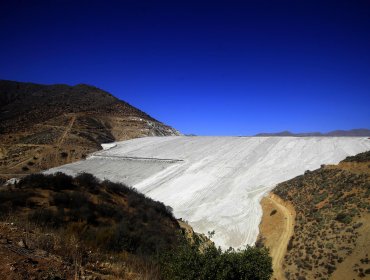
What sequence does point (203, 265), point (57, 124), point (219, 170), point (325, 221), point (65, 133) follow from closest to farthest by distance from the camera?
point (203, 265)
point (325, 221)
point (219, 170)
point (65, 133)
point (57, 124)

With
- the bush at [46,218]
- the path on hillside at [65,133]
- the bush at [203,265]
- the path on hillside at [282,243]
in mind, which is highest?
the path on hillside at [65,133]

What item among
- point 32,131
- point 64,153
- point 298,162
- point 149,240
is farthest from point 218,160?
point 32,131

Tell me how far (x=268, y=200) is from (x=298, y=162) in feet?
A: 31.7

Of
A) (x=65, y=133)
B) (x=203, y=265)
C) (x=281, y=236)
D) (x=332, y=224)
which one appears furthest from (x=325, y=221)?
(x=65, y=133)

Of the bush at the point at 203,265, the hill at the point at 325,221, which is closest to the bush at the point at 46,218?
the bush at the point at 203,265

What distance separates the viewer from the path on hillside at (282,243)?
15500 mm

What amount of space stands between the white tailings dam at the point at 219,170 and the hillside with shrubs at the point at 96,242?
8.91 metres

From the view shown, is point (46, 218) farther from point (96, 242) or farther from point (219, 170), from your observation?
point (219, 170)

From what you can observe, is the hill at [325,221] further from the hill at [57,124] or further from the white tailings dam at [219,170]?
the hill at [57,124]

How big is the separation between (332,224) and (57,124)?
47651 mm

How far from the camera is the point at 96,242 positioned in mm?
8109

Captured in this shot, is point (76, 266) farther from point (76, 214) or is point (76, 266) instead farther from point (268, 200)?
point (268, 200)

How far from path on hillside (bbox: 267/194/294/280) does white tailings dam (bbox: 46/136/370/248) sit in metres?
1.88

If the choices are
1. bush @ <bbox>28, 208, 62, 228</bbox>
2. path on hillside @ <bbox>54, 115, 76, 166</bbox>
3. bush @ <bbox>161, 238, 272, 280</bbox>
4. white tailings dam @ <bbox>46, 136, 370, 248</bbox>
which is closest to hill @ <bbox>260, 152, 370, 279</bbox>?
white tailings dam @ <bbox>46, 136, 370, 248</bbox>
